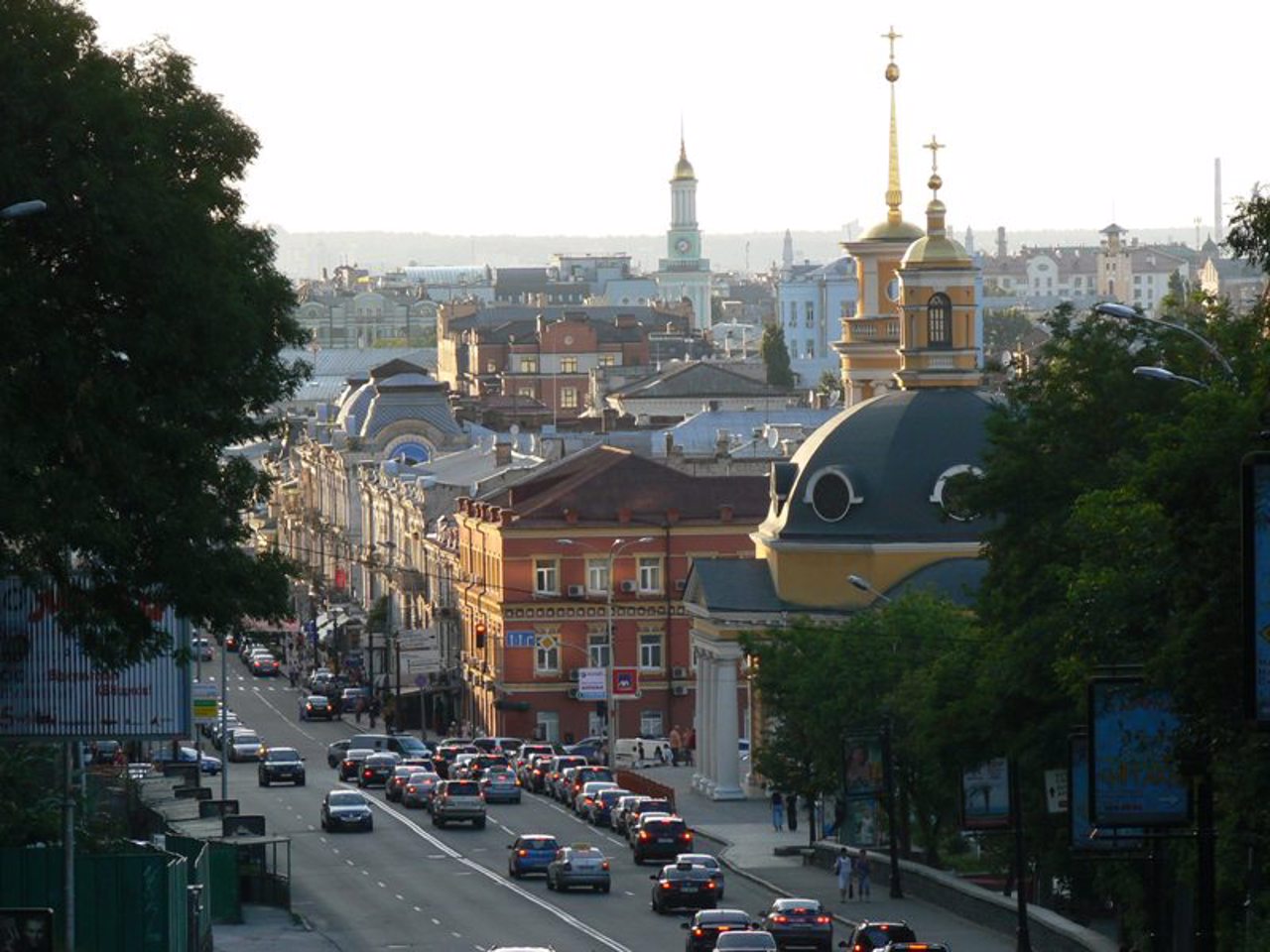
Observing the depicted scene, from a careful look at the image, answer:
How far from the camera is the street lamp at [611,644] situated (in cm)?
9919

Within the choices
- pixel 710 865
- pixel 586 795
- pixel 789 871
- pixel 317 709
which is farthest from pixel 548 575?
pixel 710 865

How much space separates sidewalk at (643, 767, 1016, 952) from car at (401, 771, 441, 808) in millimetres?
5948

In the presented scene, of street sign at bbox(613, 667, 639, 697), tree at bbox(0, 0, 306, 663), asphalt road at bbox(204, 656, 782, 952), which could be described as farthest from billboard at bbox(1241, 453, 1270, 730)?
street sign at bbox(613, 667, 639, 697)

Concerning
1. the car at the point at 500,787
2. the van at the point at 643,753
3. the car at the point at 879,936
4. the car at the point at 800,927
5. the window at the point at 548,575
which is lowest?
the van at the point at 643,753

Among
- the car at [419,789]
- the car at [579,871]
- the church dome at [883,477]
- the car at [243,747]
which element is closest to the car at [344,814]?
the car at [419,789]

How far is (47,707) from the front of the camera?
43969mm

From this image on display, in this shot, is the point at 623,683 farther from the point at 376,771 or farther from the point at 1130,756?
the point at 1130,756

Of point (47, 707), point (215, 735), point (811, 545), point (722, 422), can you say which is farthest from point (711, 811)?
point (722, 422)

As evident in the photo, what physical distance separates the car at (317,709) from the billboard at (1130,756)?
91.0m

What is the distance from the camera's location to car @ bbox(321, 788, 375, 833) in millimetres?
83562

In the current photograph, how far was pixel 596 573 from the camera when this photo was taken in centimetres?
11444

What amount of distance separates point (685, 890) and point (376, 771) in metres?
31.1

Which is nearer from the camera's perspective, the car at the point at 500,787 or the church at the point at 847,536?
the car at the point at 500,787

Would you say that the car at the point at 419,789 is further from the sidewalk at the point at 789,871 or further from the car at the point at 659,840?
the car at the point at 659,840
